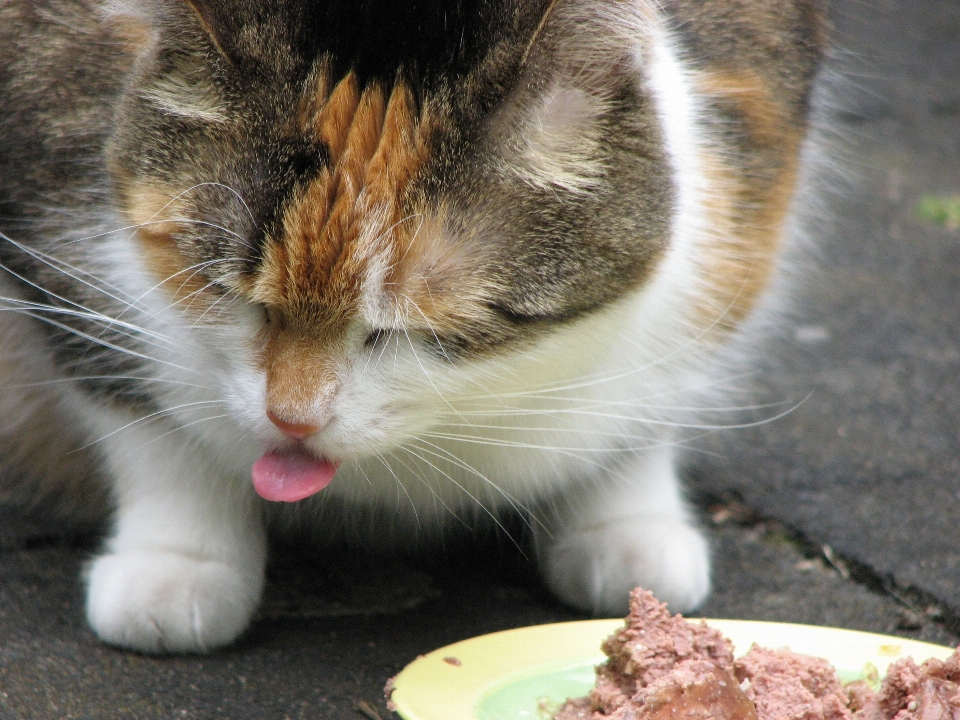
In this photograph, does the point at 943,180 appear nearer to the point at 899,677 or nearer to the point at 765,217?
the point at 765,217

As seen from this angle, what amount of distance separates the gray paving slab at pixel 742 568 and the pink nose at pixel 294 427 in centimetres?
34

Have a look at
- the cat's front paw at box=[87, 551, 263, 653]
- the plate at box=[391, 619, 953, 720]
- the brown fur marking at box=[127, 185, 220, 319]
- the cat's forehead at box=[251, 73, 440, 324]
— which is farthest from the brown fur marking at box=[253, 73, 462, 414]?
the cat's front paw at box=[87, 551, 263, 653]

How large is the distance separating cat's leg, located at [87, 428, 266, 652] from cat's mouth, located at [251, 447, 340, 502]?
0.92 feet

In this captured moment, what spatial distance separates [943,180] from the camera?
3467 mm

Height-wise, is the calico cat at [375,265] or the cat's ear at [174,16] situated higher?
the cat's ear at [174,16]

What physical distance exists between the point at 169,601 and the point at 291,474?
0.32 m

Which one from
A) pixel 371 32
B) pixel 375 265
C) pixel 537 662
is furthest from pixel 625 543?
pixel 371 32

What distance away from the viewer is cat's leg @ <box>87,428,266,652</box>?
1326mm

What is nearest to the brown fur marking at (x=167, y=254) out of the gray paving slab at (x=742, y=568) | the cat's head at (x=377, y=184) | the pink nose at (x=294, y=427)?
the cat's head at (x=377, y=184)

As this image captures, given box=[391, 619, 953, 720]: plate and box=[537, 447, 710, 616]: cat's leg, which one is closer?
box=[391, 619, 953, 720]: plate

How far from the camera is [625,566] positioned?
1.48 m

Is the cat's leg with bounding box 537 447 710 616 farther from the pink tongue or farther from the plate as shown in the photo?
the pink tongue

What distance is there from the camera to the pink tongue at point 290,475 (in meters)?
1.15

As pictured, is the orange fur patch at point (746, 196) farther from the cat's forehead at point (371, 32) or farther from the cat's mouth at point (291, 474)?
the cat's mouth at point (291, 474)
